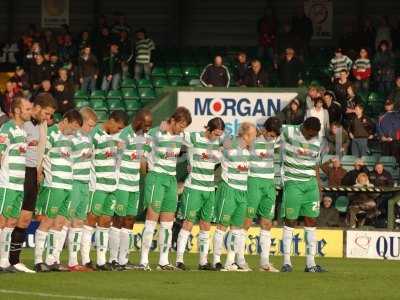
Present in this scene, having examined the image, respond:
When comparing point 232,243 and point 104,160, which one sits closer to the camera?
point 104,160

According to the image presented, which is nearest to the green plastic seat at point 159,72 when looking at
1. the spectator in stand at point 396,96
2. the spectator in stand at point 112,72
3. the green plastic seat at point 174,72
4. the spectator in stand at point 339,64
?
the green plastic seat at point 174,72

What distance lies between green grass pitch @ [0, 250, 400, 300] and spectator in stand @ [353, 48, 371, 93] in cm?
1109

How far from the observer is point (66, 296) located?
1596 cm

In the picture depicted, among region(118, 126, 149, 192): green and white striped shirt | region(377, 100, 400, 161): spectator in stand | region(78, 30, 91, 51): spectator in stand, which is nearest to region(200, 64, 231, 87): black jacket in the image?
region(377, 100, 400, 161): spectator in stand

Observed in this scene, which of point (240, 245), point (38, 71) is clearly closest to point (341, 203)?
point (240, 245)

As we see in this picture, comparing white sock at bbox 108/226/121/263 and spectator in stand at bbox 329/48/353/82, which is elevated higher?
spectator in stand at bbox 329/48/353/82

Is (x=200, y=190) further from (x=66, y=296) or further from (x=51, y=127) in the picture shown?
(x=66, y=296)

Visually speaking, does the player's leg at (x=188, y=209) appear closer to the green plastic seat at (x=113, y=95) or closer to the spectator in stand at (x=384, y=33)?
the green plastic seat at (x=113, y=95)

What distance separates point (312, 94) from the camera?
28.8 m

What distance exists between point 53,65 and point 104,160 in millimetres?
14953

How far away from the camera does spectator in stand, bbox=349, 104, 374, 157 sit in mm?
29422

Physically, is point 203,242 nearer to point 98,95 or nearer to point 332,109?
point 332,109

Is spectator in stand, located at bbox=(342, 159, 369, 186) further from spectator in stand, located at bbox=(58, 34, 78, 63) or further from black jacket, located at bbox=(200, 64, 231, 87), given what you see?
spectator in stand, located at bbox=(58, 34, 78, 63)

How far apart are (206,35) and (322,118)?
421 inches
